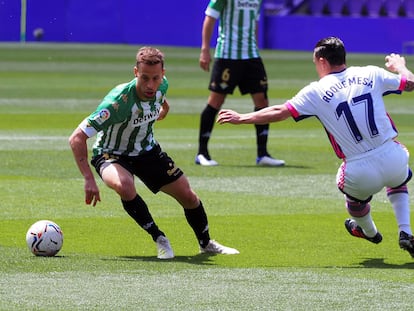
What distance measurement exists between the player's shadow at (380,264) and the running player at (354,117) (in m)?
0.12

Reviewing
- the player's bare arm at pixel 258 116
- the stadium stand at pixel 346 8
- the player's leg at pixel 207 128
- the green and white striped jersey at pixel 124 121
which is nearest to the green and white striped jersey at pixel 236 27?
the player's leg at pixel 207 128

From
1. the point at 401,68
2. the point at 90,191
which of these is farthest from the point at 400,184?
the point at 90,191

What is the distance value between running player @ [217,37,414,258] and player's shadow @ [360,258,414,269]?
0.41 ft

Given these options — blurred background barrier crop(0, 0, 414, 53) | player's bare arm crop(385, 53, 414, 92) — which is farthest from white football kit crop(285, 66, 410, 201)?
blurred background barrier crop(0, 0, 414, 53)

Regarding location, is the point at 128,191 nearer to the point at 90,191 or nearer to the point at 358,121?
the point at 90,191

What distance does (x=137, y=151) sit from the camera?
30.1ft

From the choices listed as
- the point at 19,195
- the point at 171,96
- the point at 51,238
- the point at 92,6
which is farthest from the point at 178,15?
the point at 51,238

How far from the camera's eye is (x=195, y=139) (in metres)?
17.9

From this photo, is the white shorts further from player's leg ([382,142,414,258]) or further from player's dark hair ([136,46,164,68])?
player's dark hair ([136,46,164,68])

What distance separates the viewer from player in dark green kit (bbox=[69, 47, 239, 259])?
8.77 m

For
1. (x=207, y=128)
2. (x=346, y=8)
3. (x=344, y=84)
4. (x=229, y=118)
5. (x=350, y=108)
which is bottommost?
(x=346, y=8)

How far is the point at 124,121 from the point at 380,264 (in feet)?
6.74

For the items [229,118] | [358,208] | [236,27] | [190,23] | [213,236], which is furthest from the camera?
[190,23]

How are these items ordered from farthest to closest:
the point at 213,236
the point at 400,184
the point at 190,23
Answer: the point at 190,23 < the point at 213,236 < the point at 400,184
